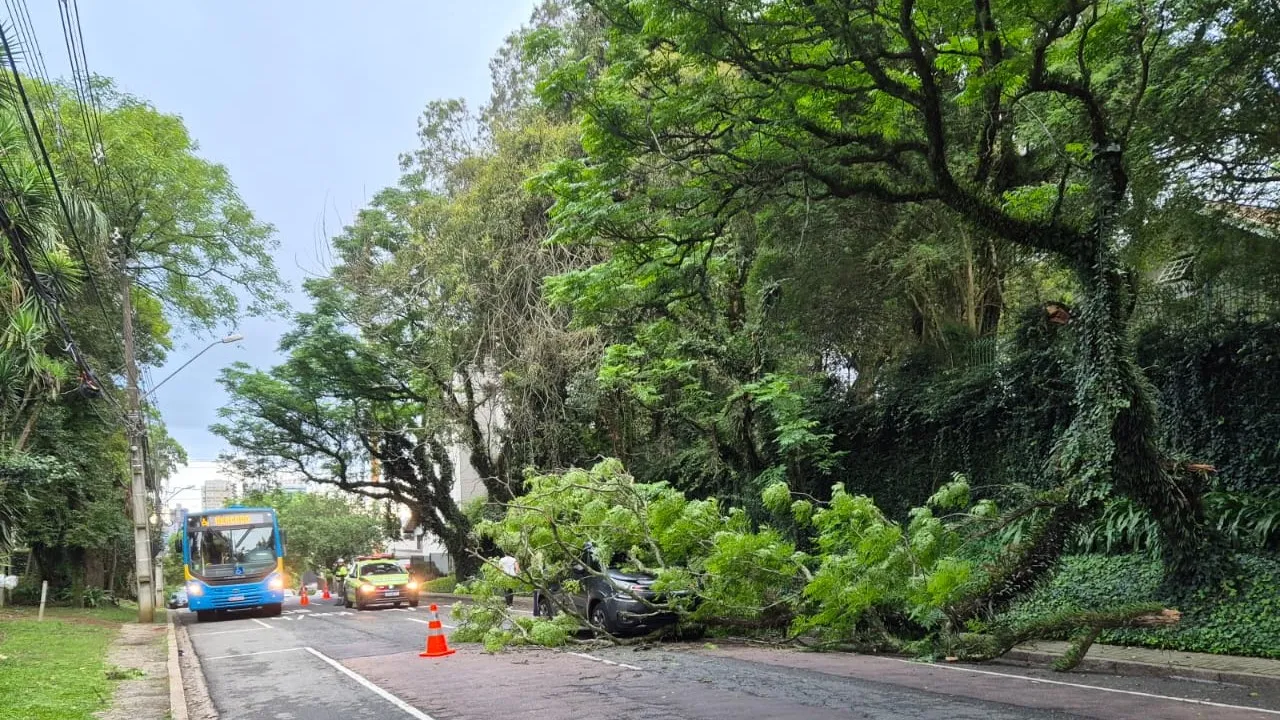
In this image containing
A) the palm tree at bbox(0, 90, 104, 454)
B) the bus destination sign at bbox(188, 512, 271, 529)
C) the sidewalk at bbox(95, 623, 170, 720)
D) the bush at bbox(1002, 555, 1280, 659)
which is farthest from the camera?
the bus destination sign at bbox(188, 512, 271, 529)

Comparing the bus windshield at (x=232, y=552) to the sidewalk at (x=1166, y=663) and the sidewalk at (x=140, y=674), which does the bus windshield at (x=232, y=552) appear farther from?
the sidewalk at (x=1166, y=663)

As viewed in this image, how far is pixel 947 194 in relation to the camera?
11.5m

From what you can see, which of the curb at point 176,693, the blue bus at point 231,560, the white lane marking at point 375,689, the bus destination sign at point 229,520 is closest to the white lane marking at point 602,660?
the white lane marking at point 375,689

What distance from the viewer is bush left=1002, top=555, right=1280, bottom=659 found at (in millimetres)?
9938

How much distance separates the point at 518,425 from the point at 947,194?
16.0m

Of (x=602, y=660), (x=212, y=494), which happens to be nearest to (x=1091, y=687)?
(x=602, y=660)

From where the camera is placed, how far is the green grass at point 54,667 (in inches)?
350

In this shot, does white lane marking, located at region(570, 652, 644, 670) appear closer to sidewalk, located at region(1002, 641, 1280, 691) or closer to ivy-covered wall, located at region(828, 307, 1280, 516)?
sidewalk, located at region(1002, 641, 1280, 691)

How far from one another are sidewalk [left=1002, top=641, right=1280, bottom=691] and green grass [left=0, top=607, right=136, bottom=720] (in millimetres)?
10587

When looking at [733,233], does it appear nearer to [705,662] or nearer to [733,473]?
[733,473]

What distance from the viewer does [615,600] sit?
1365 centimetres

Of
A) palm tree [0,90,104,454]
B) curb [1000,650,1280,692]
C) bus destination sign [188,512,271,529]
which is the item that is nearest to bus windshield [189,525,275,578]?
bus destination sign [188,512,271,529]

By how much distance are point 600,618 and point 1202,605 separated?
8.33m

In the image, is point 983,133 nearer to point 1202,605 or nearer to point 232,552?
point 1202,605
